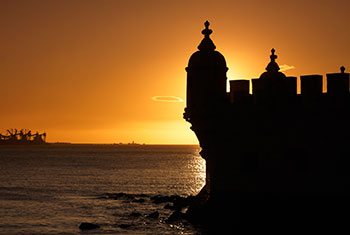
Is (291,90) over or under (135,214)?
over

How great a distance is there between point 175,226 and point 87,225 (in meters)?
5.23

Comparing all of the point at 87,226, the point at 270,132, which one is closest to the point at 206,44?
the point at 270,132

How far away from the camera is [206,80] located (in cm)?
2430

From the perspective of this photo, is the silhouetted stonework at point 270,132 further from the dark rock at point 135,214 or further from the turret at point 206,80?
the dark rock at point 135,214

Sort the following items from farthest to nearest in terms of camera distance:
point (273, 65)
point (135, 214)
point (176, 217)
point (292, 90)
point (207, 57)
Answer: point (135, 214)
point (176, 217)
point (273, 65)
point (207, 57)
point (292, 90)

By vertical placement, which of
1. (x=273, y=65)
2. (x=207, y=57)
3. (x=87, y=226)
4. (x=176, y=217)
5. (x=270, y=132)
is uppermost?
(x=273, y=65)

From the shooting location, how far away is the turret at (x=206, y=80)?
24.2m

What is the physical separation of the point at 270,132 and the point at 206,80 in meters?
4.34

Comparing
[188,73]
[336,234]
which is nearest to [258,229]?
[336,234]

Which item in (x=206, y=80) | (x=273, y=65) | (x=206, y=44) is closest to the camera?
(x=206, y=80)

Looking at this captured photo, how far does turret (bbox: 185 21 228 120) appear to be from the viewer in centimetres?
2419

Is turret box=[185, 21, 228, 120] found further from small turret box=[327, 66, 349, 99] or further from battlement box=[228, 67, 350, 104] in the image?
small turret box=[327, 66, 349, 99]

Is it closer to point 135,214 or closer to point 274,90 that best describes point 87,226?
point 135,214

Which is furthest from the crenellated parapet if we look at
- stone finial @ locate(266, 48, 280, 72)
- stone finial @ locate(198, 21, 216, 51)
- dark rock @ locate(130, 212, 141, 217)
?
dark rock @ locate(130, 212, 141, 217)
